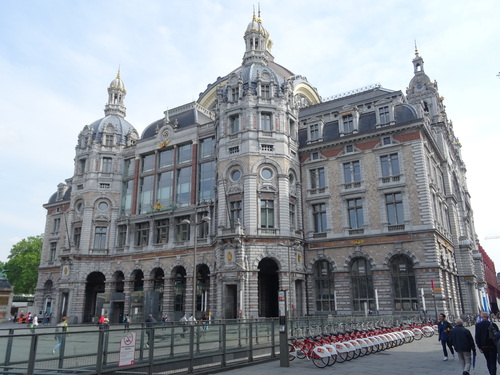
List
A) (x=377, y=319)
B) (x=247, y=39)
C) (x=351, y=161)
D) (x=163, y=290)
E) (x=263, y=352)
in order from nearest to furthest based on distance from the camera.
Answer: (x=263, y=352) < (x=377, y=319) < (x=351, y=161) < (x=163, y=290) < (x=247, y=39)

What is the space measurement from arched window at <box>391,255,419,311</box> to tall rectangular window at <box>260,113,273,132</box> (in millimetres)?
18194

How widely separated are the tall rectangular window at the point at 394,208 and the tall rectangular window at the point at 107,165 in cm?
3709

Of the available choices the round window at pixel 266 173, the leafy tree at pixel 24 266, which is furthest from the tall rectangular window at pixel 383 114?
the leafy tree at pixel 24 266

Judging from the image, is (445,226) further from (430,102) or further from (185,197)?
(185,197)

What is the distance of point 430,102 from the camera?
60.6 metres

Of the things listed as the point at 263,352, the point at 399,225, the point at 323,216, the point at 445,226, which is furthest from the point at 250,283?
the point at 445,226

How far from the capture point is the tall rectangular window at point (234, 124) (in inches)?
1758

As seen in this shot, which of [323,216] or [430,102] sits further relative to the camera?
[430,102]

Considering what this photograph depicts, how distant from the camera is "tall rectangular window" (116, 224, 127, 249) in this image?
53.8 metres

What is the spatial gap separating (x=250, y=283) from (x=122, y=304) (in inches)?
842

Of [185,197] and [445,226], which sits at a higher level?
[185,197]

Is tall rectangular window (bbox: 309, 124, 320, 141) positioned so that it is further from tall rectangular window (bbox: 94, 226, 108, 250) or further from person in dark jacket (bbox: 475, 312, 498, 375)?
person in dark jacket (bbox: 475, 312, 498, 375)

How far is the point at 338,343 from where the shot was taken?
701 inches

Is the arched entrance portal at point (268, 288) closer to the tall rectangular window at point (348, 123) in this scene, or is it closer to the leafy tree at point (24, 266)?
the tall rectangular window at point (348, 123)
